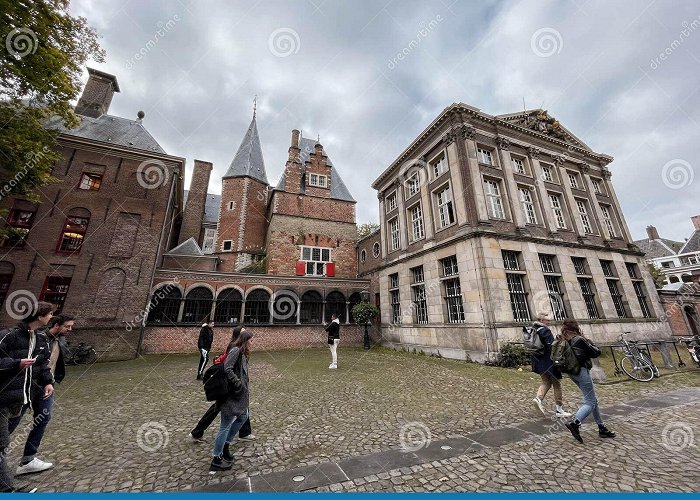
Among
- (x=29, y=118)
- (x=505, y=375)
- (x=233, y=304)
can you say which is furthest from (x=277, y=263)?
(x=505, y=375)

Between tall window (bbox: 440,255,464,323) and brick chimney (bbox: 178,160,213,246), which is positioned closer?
tall window (bbox: 440,255,464,323)

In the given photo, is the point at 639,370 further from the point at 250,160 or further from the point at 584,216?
the point at 250,160

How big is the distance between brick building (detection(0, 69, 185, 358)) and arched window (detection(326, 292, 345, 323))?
1083 cm

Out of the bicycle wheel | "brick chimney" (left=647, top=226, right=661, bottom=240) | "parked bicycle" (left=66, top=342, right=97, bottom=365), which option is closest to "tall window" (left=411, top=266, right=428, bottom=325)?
the bicycle wheel

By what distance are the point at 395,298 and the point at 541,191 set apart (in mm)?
10829

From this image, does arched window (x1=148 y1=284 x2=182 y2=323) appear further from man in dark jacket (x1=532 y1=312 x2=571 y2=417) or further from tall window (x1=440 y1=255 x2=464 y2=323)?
man in dark jacket (x1=532 y1=312 x2=571 y2=417)

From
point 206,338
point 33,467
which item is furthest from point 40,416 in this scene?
point 206,338

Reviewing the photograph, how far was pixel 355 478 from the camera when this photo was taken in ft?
9.95

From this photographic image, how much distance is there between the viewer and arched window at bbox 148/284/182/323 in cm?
1498

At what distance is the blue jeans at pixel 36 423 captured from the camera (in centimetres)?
330

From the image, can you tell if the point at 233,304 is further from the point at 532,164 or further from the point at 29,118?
the point at 532,164

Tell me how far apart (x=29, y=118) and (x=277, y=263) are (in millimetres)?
14473

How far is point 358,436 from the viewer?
4.19 m

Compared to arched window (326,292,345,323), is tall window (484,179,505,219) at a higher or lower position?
higher
